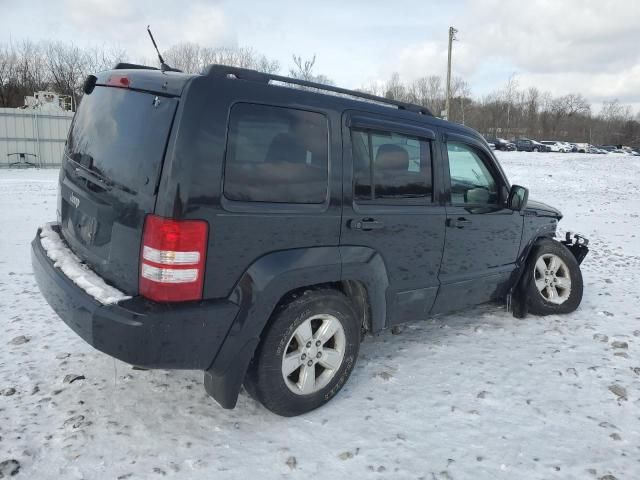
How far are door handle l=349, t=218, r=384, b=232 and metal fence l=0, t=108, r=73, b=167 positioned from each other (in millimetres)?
20601

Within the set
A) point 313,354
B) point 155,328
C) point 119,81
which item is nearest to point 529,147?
point 313,354

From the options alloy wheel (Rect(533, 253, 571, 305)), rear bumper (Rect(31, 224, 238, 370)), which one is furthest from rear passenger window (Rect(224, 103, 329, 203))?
alloy wheel (Rect(533, 253, 571, 305))

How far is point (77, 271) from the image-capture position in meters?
2.84

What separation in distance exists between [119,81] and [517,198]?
3235mm

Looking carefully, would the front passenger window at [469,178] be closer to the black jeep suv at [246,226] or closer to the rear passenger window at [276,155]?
the black jeep suv at [246,226]

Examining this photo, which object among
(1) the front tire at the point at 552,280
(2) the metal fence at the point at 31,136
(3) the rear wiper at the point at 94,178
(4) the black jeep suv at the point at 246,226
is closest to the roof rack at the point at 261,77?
(4) the black jeep suv at the point at 246,226

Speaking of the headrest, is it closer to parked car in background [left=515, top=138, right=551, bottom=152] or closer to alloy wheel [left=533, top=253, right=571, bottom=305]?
alloy wheel [left=533, top=253, right=571, bottom=305]

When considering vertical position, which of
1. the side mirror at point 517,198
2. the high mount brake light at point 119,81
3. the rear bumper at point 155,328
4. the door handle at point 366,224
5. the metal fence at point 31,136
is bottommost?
the rear bumper at point 155,328

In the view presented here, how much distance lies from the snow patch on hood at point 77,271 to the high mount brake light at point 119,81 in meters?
1.07

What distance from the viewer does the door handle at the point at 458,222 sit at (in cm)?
380

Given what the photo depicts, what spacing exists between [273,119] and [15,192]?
437 inches

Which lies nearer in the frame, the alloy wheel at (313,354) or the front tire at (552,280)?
the alloy wheel at (313,354)

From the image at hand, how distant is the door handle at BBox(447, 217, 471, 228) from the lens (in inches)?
149

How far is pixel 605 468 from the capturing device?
263cm
